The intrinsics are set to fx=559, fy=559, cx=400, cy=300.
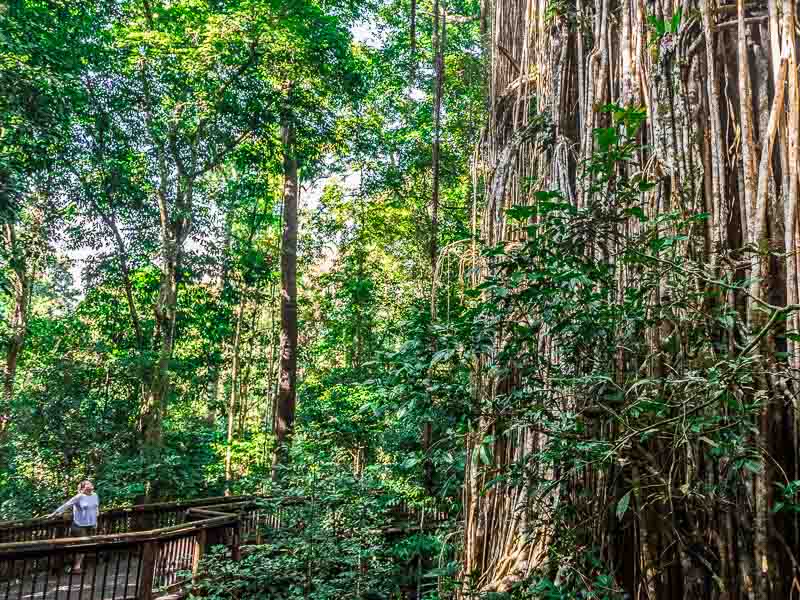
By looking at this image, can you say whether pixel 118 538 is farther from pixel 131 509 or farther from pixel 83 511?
pixel 131 509

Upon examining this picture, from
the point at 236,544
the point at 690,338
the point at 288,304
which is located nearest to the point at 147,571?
the point at 236,544

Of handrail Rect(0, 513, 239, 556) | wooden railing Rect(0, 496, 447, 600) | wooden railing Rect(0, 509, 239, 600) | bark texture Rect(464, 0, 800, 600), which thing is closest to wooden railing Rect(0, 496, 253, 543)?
wooden railing Rect(0, 496, 447, 600)

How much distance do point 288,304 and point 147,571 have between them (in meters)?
5.79

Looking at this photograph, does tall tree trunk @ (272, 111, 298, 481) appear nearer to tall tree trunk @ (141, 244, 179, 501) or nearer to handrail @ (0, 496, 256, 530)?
handrail @ (0, 496, 256, 530)

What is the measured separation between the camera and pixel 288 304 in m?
9.84

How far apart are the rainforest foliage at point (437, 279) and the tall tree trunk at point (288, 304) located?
63 mm

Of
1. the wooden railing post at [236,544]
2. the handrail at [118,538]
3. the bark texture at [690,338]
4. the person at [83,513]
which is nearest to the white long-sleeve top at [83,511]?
the person at [83,513]

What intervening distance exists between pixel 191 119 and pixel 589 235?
852 centimetres

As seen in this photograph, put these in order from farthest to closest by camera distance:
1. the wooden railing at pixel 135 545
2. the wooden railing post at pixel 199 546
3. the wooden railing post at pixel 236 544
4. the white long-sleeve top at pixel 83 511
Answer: the white long-sleeve top at pixel 83 511 < the wooden railing post at pixel 236 544 < the wooden railing post at pixel 199 546 < the wooden railing at pixel 135 545

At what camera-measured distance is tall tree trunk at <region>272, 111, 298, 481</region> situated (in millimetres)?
9242

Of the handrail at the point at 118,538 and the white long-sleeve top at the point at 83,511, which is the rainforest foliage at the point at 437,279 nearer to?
the handrail at the point at 118,538

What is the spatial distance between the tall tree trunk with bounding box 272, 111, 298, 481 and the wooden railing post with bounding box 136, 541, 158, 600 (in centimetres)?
417

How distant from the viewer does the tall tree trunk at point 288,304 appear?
924 centimetres

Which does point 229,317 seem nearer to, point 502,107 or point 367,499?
point 367,499
